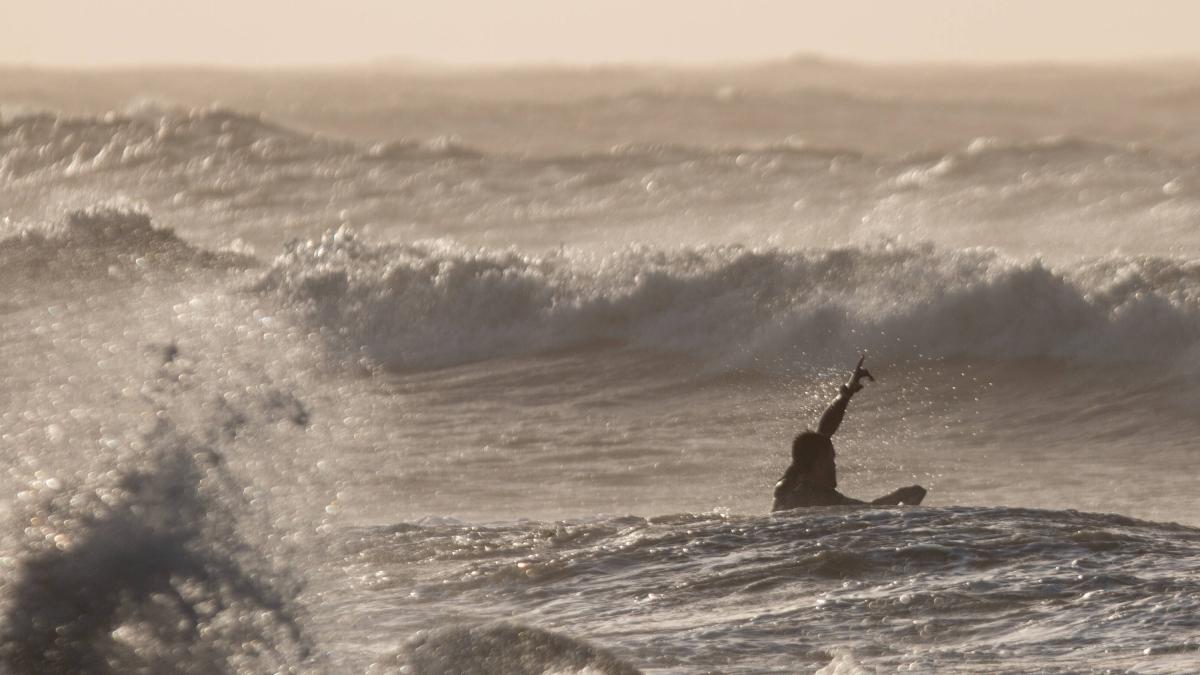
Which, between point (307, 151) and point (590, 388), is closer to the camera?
point (590, 388)

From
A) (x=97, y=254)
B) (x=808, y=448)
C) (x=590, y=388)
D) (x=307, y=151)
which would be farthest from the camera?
(x=307, y=151)

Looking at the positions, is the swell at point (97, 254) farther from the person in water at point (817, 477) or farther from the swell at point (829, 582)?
the swell at point (829, 582)

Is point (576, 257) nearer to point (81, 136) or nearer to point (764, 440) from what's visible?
point (764, 440)

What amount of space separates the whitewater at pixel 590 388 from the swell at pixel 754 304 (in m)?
0.06

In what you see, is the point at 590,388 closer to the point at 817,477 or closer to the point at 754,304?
the point at 754,304

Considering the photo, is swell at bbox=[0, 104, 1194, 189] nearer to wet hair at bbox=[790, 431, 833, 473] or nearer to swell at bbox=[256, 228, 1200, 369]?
swell at bbox=[256, 228, 1200, 369]

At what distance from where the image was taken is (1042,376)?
21.1 meters

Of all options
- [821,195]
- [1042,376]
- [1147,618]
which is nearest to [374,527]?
[1147,618]

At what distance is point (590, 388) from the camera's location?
2125 cm

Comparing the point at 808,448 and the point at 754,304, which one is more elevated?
the point at 754,304

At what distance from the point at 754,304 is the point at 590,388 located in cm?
339

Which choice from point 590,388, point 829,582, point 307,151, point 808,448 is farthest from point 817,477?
point 307,151

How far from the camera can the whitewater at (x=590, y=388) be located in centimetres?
749

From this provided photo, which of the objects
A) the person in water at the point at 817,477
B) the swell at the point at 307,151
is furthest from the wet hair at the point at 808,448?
the swell at the point at 307,151
